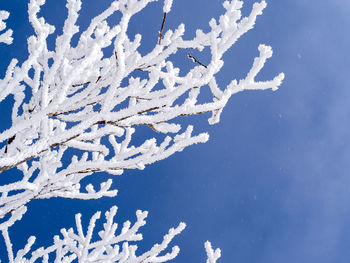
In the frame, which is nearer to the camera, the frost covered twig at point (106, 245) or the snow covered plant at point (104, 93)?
the snow covered plant at point (104, 93)

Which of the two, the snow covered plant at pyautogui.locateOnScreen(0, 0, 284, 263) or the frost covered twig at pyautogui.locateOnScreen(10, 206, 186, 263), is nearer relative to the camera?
the snow covered plant at pyautogui.locateOnScreen(0, 0, 284, 263)

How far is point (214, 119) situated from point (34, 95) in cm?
121

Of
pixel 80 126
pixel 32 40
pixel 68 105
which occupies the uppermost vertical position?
pixel 32 40

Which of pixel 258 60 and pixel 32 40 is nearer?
pixel 32 40

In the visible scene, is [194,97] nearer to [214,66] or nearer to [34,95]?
[214,66]

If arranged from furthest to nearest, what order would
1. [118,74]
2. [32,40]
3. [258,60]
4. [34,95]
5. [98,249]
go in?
[98,249], [34,95], [258,60], [32,40], [118,74]

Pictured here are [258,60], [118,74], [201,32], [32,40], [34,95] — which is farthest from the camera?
[201,32]

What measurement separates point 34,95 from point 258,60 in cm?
145

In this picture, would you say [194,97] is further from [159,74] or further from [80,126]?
[80,126]

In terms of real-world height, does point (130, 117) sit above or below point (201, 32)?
below

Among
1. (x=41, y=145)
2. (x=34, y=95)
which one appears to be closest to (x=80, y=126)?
(x=41, y=145)

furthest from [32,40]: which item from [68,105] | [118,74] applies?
[118,74]

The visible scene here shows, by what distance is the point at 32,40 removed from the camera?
1.86 meters

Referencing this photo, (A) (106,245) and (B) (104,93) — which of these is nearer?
(B) (104,93)
